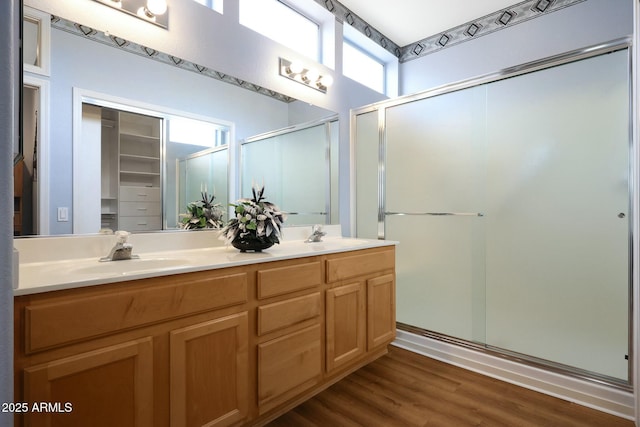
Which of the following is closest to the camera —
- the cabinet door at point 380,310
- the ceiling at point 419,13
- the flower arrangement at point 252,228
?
the flower arrangement at point 252,228

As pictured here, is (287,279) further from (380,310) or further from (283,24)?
(283,24)

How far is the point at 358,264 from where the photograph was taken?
2.05 metres

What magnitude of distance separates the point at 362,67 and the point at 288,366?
112 inches

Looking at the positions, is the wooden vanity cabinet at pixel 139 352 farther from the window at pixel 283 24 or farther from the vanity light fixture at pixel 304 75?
the window at pixel 283 24

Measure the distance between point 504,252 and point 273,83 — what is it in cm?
200

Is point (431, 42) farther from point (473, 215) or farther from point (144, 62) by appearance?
point (144, 62)

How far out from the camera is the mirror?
4.64ft

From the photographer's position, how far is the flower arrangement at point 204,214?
1.82 metres

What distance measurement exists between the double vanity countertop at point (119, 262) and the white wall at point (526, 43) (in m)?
2.17

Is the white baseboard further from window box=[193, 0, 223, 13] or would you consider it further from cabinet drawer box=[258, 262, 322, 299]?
window box=[193, 0, 223, 13]

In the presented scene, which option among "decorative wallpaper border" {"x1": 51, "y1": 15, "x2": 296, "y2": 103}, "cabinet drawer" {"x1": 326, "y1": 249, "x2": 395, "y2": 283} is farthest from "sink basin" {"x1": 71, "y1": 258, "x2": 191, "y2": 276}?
"decorative wallpaper border" {"x1": 51, "y1": 15, "x2": 296, "y2": 103}

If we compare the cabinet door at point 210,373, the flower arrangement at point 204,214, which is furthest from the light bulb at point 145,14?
the cabinet door at point 210,373

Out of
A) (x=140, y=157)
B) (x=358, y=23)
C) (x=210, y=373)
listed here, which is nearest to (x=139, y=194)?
(x=140, y=157)

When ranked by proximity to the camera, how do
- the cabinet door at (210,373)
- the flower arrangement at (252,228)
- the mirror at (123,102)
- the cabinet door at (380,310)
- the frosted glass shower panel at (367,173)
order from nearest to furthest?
the cabinet door at (210,373) → the mirror at (123,102) → the flower arrangement at (252,228) → the cabinet door at (380,310) → the frosted glass shower panel at (367,173)
